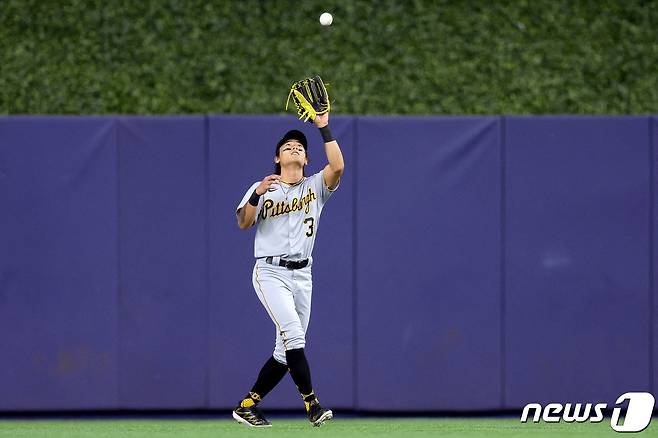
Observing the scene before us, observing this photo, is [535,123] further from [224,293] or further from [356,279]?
[224,293]

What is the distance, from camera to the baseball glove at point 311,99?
5.97 m

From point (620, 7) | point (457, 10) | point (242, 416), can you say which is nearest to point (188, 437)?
point (242, 416)

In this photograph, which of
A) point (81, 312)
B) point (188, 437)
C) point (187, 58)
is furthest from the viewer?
point (187, 58)

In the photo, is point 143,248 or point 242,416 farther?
point 143,248

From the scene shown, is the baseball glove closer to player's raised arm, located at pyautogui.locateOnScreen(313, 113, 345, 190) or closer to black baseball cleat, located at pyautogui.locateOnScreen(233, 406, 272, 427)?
player's raised arm, located at pyautogui.locateOnScreen(313, 113, 345, 190)

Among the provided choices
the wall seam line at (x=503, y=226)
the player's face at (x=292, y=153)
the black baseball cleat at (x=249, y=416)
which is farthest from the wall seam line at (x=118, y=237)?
the wall seam line at (x=503, y=226)

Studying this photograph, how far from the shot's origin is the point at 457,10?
8.20 meters

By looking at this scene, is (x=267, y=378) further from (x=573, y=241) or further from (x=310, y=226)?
(x=573, y=241)

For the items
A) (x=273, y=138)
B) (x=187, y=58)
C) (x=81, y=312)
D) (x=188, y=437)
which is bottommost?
(x=188, y=437)

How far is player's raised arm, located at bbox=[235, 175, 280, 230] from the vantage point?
230 inches

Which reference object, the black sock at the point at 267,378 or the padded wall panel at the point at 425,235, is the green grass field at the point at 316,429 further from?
the padded wall panel at the point at 425,235

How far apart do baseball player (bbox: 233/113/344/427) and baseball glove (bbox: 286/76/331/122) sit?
0.16 feet

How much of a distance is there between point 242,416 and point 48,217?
2128 mm

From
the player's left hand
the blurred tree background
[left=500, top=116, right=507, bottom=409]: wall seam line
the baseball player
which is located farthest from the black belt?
the blurred tree background
